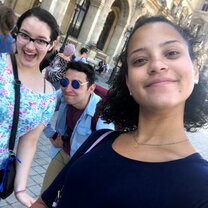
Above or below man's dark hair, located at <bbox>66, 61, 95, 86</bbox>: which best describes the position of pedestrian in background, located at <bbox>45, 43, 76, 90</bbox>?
below

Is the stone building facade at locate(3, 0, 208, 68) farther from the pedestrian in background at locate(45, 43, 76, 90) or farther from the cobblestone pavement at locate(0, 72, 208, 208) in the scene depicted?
the cobblestone pavement at locate(0, 72, 208, 208)

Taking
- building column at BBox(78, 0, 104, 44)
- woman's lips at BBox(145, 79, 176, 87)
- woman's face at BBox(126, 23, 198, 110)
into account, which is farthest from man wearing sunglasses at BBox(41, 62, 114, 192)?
building column at BBox(78, 0, 104, 44)

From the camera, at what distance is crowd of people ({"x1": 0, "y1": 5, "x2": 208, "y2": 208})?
1264 mm

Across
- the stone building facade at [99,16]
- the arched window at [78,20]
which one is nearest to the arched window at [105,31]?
the stone building facade at [99,16]

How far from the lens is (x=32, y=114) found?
7.60ft

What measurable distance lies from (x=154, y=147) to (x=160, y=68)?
37 centimetres

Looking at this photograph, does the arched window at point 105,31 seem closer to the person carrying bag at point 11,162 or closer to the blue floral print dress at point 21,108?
the blue floral print dress at point 21,108

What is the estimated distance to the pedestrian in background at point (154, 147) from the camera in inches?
48.3

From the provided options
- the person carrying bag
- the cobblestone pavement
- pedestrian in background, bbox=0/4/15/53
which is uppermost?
pedestrian in background, bbox=0/4/15/53

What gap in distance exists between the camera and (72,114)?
11.1 ft

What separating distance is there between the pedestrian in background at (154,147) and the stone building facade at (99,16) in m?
16.6

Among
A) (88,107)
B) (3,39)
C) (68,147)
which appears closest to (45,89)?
(88,107)

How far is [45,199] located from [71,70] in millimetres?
1992

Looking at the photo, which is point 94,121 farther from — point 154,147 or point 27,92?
point 154,147
